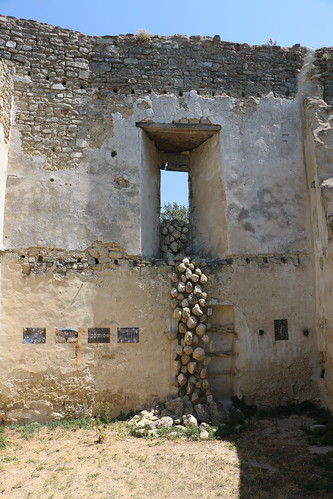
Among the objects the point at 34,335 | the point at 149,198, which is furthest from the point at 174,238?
the point at 34,335

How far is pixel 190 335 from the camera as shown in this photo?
24.2 feet

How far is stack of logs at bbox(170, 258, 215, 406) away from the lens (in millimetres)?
7332

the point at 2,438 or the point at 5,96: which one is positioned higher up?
the point at 5,96

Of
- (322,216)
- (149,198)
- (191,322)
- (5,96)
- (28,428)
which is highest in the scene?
(5,96)

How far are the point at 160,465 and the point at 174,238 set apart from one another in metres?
4.64

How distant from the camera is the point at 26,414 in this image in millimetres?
7082

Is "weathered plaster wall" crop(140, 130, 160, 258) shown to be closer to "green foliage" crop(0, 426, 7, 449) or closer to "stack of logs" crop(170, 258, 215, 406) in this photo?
"stack of logs" crop(170, 258, 215, 406)

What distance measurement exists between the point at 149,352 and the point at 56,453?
7.24 feet

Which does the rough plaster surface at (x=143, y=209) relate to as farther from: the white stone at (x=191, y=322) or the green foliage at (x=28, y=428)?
the white stone at (x=191, y=322)

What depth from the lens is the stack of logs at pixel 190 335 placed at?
289 inches

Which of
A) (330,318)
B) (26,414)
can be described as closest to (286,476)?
(330,318)

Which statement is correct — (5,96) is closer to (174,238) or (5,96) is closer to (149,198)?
(149,198)

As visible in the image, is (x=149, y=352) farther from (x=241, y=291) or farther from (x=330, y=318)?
(x=330, y=318)

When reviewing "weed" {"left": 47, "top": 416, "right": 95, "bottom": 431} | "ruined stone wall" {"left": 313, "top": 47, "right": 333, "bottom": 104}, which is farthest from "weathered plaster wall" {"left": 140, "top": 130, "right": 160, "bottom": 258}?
"ruined stone wall" {"left": 313, "top": 47, "right": 333, "bottom": 104}
